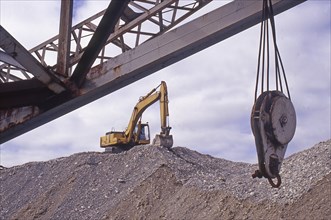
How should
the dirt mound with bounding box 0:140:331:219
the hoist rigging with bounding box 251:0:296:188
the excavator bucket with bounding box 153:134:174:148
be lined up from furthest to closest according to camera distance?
the excavator bucket with bounding box 153:134:174:148
the dirt mound with bounding box 0:140:331:219
the hoist rigging with bounding box 251:0:296:188

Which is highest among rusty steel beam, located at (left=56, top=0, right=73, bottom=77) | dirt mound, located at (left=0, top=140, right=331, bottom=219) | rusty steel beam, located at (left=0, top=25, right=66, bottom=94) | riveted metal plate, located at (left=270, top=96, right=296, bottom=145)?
rusty steel beam, located at (left=56, top=0, right=73, bottom=77)

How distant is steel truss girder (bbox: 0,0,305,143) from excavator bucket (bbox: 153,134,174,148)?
13599 millimetres

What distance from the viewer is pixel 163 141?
18078 millimetres

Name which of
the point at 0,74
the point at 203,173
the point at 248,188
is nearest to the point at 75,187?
the point at 203,173

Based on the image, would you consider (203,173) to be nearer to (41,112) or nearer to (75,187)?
(75,187)

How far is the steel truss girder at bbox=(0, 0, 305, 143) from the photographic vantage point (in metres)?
3.95

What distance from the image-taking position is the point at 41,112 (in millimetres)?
4273

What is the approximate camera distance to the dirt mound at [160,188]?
487 inches

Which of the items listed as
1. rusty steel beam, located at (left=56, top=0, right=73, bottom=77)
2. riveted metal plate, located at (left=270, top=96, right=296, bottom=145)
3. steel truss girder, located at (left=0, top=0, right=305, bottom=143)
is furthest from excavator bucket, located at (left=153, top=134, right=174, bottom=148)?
riveted metal plate, located at (left=270, top=96, right=296, bottom=145)

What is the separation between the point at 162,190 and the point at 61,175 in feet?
15.0

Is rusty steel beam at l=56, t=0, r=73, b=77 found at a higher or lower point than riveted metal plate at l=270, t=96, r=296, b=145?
higher

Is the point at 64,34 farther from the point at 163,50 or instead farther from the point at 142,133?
the point at 142,133

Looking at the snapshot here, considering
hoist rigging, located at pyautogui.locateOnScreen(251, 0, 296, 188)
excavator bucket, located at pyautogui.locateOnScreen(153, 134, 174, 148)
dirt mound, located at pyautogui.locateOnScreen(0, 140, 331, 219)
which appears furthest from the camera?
excavator bucket, located at pyautogui.locateOnScreen(153, 134, 174, 148)

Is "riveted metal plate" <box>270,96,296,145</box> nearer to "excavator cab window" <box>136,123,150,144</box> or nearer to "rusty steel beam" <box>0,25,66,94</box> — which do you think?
"rusty steel beam" <box>0,25,66,94</box>
